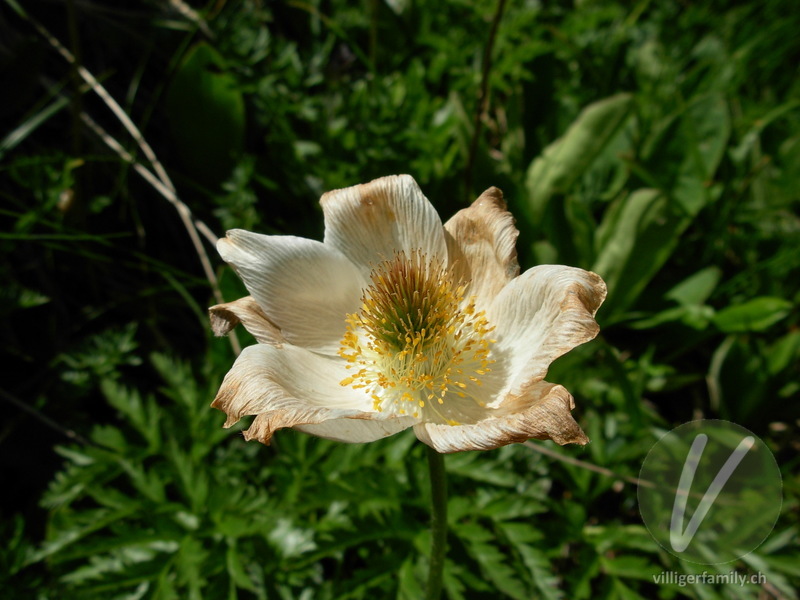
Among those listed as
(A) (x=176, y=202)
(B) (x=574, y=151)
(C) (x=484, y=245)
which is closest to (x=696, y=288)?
(B) (x=574, y=151)

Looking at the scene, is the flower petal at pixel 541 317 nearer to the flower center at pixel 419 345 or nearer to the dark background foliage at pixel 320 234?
the flower center at pixel 419 345

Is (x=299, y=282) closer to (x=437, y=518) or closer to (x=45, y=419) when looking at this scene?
(x=437, y=518)

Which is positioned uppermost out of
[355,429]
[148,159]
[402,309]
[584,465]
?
[148,159]

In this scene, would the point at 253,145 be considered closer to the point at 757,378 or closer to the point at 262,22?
the point at 262,22

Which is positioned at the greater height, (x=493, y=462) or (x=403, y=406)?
(x=403, y=406)

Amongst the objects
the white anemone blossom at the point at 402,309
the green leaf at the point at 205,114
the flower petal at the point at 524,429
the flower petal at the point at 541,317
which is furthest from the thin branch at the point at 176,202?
the flower petal at the point at 524,429

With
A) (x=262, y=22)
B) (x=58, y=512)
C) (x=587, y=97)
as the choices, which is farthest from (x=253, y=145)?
(x=58, y=512)
